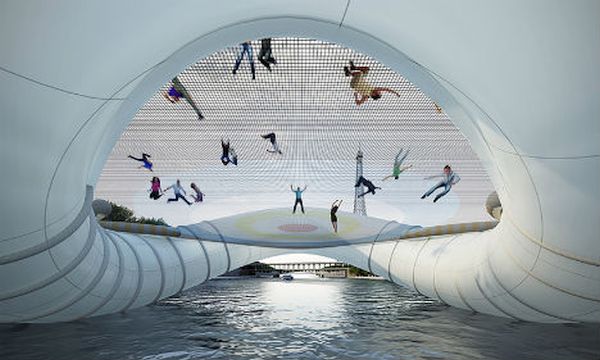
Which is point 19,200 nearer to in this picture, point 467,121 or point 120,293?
point 120,293

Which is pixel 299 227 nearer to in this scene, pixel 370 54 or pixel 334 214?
pixel 334 214

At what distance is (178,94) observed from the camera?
17.3 meters

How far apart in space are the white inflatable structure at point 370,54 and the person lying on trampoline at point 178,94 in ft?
28.1

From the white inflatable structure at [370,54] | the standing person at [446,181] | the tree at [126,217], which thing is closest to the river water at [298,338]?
the white inflatable structure at [370,54]

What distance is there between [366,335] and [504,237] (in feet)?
9.80

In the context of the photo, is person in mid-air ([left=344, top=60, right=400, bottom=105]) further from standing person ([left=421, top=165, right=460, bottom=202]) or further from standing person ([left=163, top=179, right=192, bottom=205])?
standing person ([left=163, top=179, right=192, bottom=205])

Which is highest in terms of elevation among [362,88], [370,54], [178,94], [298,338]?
[362,88]

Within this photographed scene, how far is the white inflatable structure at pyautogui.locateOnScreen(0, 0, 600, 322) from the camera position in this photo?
396cm

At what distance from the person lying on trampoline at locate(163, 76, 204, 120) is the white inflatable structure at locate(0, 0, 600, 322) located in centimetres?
857

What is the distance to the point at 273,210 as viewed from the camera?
1883cm

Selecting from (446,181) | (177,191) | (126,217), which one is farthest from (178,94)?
(126,217)

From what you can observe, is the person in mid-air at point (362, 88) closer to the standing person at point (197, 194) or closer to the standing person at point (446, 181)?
the standing person at point (446, 181)

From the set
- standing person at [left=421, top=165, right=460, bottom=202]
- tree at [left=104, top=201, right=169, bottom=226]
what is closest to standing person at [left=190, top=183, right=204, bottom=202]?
standing person at [left=421, top=165, right=460, bottom=202]

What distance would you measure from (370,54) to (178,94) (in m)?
12.2
